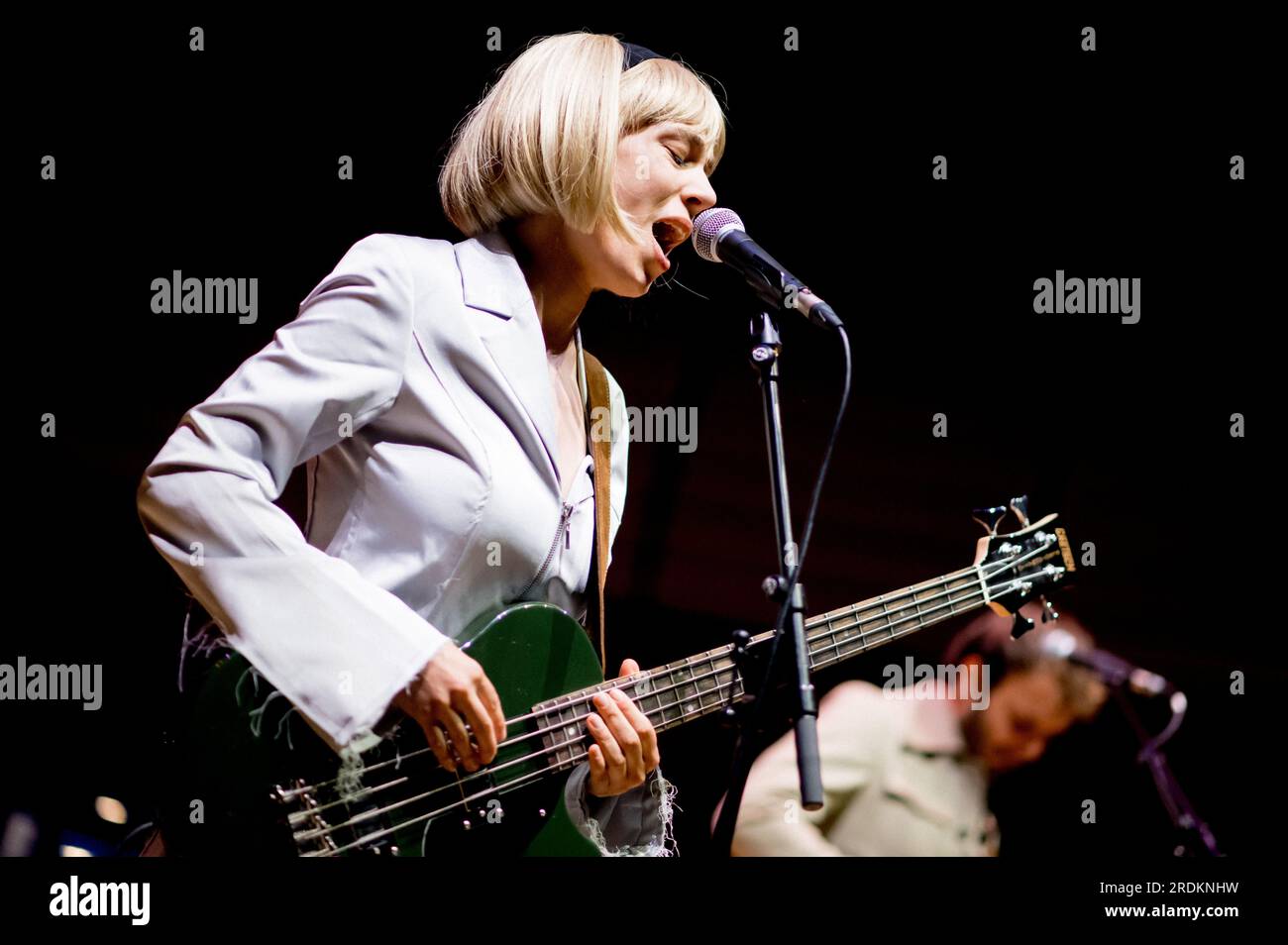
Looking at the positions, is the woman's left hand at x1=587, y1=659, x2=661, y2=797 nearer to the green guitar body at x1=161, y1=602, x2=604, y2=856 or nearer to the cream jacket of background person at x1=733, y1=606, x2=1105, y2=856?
the green guitar body at x1=161, y1=602, x2=604, y2=856

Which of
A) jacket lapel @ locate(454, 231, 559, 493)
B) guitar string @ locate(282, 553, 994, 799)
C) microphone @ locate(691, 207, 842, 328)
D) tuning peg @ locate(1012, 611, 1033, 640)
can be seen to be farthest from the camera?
tuning peg @ locate(1012, 611, 1033, 640)

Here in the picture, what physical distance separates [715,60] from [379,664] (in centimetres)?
221

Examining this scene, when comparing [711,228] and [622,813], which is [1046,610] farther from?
[711,228]

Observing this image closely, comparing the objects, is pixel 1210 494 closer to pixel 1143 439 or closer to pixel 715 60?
pixel 1143 439

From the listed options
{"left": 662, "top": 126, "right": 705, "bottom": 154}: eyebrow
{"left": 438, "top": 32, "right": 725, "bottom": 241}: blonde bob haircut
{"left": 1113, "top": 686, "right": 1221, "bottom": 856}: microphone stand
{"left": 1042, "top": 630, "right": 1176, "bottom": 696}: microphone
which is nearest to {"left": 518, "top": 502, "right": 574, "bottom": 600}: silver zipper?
{"left": 438, "top": 32, "right": 725, "bottom": 241}: blonde bob haircut

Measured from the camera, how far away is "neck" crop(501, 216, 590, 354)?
2.06 metres

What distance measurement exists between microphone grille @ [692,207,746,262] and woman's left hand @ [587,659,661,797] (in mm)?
788

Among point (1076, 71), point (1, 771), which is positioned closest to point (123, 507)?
point (1, 771)

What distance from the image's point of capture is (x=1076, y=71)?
3.14 m

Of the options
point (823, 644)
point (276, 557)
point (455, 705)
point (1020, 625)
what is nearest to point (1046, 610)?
point (1020, 625)

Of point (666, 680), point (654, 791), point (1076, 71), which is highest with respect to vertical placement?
point (1076, 71)

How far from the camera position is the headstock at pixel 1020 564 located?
2.27m

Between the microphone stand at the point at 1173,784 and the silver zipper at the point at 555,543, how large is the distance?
1452 mm

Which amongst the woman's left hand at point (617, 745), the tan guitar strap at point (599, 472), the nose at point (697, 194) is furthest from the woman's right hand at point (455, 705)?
the nose at point (697, 194)
